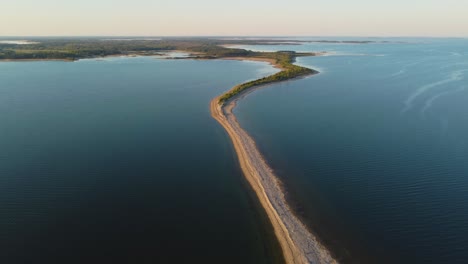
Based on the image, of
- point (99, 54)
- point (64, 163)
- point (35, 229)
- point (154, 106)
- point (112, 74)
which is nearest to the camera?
point (35, 229)

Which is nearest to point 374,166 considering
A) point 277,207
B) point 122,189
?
point 277,207

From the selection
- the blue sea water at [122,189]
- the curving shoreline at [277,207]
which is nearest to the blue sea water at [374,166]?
the curving shoreline at [277,207]

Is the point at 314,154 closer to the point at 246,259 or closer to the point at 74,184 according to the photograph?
the point at 246,259

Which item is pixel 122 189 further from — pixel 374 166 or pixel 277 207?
pixel 374 166

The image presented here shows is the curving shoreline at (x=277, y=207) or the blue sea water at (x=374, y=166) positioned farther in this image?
the blue sea water at (x=374, y=166)

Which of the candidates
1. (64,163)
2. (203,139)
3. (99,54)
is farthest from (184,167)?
(99,54)

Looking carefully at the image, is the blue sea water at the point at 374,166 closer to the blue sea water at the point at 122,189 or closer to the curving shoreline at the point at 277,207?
the curving shoreline at the point at 277,207

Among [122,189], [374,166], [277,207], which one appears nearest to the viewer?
[277,207]
